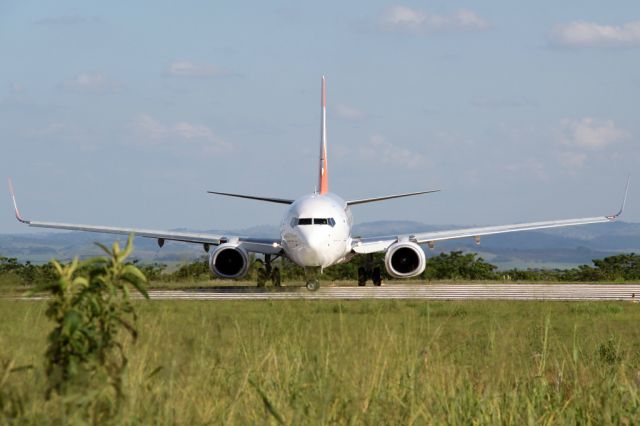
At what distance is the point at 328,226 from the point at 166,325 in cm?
2428

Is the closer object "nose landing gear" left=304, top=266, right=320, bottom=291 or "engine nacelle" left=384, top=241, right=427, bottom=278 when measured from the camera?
"nose landing gear" left=304, top=266, right=320, bottom=291

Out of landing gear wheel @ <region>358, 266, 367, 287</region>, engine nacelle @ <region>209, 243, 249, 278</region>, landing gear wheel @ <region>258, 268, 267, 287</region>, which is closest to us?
engine nacelle @ <region>209, 243, 249, 278</region>

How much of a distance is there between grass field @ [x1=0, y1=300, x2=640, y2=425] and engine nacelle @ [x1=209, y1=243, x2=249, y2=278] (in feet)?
72.5

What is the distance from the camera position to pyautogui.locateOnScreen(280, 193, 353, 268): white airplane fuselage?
30.7 m

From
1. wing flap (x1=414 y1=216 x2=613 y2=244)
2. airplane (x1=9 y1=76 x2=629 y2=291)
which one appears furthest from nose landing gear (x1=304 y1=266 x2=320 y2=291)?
wing flap (x1=414 y1=216 x2=613 y2=244)

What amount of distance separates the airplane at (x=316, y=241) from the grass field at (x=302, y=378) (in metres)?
18.4

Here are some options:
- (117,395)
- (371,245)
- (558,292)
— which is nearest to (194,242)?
(371,245)

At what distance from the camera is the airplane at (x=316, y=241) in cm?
3105

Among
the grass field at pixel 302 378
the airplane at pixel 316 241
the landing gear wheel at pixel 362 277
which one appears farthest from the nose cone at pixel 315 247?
the grass field at pixel 302 378

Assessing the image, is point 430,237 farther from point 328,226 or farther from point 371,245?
point 328,226

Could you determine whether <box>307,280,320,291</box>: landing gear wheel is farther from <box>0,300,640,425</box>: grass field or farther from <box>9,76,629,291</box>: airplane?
<box>0,300,640,425</box>: grass field

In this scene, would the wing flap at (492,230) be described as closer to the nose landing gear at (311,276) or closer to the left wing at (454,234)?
the left wing at (454,234)

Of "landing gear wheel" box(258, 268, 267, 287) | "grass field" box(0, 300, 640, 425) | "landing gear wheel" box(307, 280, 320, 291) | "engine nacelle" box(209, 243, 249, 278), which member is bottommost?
"grass field" box(0, 300, 640, 425)

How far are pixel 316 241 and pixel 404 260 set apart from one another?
4.20m
